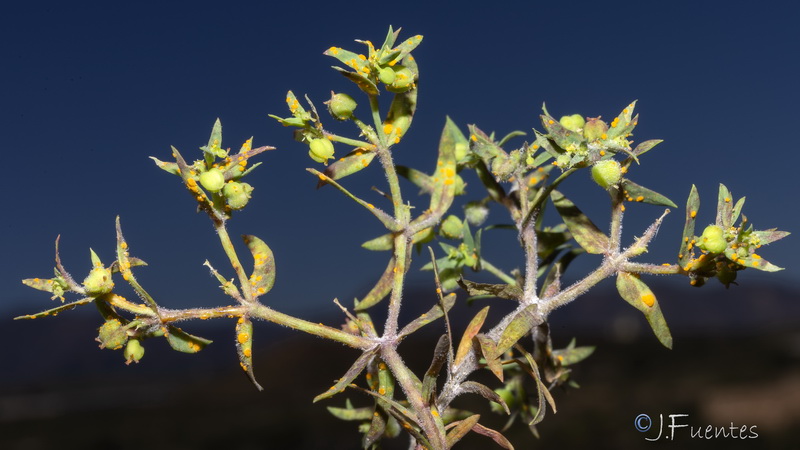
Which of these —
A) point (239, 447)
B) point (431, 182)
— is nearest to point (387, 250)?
point (431, 182)

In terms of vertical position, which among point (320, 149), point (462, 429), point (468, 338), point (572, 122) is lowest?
point (462, 429)

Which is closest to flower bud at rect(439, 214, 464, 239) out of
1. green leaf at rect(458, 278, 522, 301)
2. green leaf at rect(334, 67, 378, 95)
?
green leaf at rect(458, 278, 522, 301)

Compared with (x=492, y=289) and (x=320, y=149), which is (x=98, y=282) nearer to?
(x=320, y=149)

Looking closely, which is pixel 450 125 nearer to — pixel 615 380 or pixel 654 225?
pixel 654 225

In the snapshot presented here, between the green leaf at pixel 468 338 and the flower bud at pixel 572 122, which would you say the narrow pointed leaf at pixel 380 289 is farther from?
the flower bud at pixel 572 122

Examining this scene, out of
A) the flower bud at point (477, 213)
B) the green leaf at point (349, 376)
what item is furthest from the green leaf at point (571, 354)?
the green leaf at point (349, 376)

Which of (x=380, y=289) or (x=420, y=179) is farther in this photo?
(x=420, y=179)

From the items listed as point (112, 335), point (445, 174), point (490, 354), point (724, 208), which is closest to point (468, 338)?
point (490, 354)
